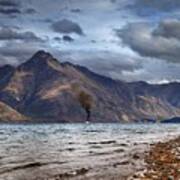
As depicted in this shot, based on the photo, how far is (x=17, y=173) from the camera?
94.1 ft

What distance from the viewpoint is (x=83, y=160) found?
37.3m

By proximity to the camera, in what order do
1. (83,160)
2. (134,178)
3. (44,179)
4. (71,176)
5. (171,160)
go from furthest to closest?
(83,160)
(171,160)
(71,176)
(44,179)
(134,178)

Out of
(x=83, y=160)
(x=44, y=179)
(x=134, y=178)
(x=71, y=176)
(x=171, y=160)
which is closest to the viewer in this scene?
(x=134, y=178)

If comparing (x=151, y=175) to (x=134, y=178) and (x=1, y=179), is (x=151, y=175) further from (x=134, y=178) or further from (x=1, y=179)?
(x=1, y=179)

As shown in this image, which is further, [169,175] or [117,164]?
[117,164]

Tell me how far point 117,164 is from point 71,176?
792 centimetres

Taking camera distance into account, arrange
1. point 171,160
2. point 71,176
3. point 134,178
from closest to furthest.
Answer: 1. point 134,178
2. point 71,176
3. point 171,160

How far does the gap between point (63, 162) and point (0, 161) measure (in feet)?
17.1

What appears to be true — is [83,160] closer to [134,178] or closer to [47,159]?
[47,159]

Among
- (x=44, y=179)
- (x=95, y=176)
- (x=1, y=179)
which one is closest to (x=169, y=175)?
(x=95, y=176)

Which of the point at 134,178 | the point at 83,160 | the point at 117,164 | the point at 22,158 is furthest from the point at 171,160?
the point at 22,158

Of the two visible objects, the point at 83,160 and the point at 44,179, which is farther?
the point at 83,160

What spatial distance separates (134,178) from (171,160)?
10.7m

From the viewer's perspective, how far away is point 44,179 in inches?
1001
